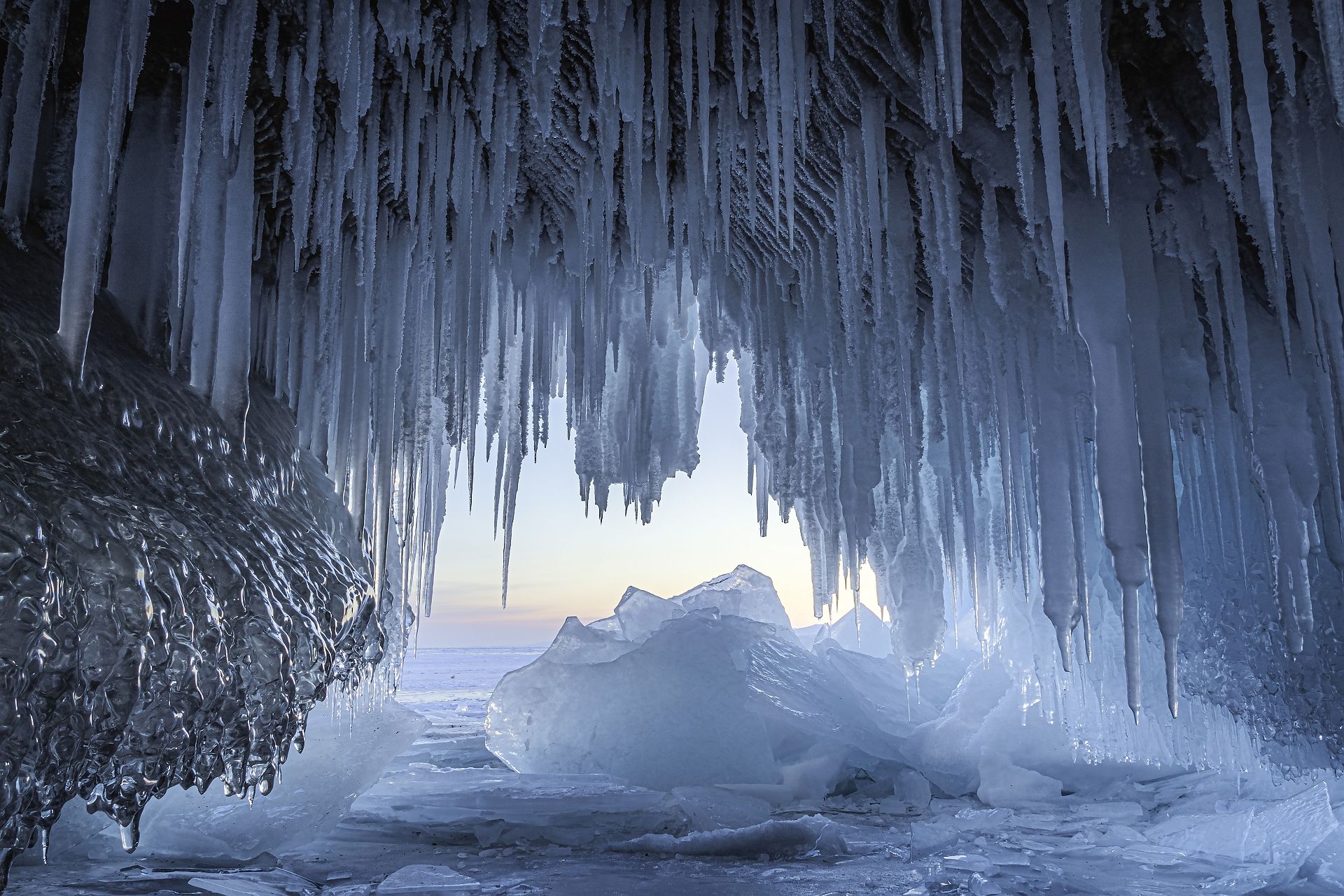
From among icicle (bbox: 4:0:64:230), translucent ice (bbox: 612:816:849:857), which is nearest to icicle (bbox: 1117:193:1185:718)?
translucent ice (bbox: 612:816:849:857)

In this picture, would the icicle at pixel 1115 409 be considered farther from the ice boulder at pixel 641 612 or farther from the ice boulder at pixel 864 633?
the ice boulder at pixel 864 633

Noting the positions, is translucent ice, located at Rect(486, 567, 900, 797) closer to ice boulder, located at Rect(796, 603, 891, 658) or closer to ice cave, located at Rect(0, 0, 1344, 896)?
ice cave, located at Rect(0, 0, 1344, 896)

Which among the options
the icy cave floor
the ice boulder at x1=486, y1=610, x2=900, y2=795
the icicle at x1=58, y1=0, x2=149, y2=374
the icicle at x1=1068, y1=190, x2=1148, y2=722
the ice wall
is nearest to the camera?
the ice wall

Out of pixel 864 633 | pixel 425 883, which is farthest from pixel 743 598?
pixel 425 883

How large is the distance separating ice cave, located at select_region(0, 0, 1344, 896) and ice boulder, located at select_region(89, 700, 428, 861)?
0.03 meters

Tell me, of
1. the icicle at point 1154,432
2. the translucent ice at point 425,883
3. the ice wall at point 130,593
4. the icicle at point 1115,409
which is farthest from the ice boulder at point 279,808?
the icicle at point 1154,432

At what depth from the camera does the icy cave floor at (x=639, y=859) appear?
11.9 ft

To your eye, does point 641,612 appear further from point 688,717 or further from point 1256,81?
point 1256,81

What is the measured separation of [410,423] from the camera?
17.6 ft

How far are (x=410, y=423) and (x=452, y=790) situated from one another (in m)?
3.05

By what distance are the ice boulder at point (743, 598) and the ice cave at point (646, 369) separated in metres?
4.02

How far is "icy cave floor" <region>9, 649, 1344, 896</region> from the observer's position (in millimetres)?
3637

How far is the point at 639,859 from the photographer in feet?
14.3

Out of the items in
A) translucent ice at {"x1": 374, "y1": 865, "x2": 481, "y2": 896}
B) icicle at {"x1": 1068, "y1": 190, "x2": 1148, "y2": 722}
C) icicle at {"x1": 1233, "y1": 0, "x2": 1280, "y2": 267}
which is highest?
icicle at {"x1": 1233, "y1": 0, "x2": 1280, "y2": 267}
